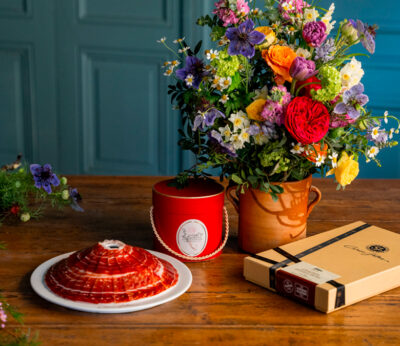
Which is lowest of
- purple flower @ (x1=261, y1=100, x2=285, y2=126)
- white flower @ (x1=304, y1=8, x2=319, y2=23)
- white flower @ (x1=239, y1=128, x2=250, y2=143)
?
white flower @ (x1=239, y1=128, x2=250, y2=143)

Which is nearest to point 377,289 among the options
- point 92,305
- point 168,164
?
point 92,305

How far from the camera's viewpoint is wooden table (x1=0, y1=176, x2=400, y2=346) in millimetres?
797

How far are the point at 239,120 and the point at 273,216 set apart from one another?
0.70 ft

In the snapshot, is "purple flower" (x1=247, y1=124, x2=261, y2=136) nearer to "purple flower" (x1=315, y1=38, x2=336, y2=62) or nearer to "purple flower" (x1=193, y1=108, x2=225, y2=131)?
"purple flower" (x1=193, y1=108, x2=225, y2=131)

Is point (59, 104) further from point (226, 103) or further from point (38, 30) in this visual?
point (226, 103)

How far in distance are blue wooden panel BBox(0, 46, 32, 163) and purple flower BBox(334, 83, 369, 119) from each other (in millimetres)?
2820

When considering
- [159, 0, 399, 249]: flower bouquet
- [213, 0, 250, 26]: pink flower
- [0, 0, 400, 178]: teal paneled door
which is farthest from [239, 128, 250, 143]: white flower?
[0, 0, 400, 178]: teal paneled door

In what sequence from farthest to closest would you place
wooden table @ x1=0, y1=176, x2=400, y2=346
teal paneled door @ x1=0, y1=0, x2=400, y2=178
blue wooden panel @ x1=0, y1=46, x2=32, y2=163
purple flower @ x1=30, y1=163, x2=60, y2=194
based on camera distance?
blue wooden panel @ x1=0, y1=46, x2=32, y2=163 < teal paneled door @ x1=0, y1=0, x2=400, y2=178 < purple flower @ x1=30, y1=163, x2=60, y2=194 < wooden table @ x1=0, y1=176, x2=400, y2=346

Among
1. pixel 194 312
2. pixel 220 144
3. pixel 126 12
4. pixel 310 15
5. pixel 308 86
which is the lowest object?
pixel 194 312

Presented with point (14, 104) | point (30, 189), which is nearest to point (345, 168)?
point (30, 189)

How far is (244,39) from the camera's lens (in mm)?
993

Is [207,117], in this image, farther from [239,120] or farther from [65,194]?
[65,194]

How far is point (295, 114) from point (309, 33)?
6.2 inches

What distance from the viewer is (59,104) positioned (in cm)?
346
